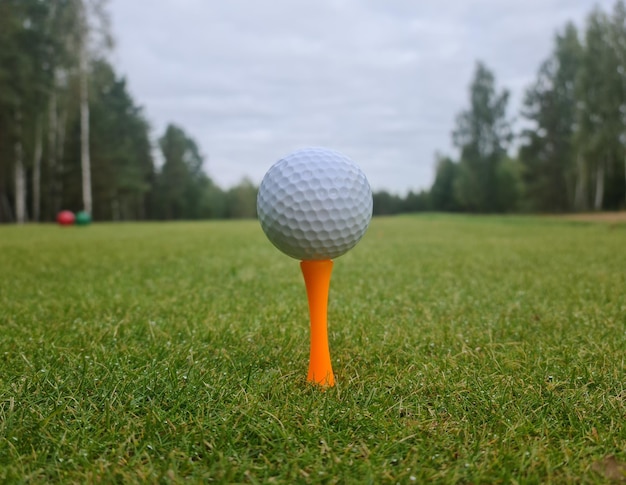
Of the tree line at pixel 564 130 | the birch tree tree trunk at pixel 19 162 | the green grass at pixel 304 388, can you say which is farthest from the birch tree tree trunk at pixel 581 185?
the birch tree tree trunk at pixel 19 162

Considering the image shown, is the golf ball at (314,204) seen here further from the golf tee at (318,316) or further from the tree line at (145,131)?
the tree line at (145,131)

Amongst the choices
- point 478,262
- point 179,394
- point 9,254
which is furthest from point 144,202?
point 179,394

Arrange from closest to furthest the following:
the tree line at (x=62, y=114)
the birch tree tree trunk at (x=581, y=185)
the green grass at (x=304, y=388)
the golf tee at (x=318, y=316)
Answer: the green grass at (x=304, y=388) → the golf tee at (x=318, y=316) → the tree line at (x=62, y=114) → the birch tree tree trunk at (x=581, y=185)

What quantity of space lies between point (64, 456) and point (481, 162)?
38407 mm

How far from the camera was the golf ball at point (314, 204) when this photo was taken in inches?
71.1

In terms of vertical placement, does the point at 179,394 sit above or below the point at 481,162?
below

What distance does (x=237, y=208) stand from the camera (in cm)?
6712

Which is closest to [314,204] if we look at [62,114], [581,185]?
[62,114]

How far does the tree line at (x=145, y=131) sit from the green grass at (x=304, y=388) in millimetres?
20210

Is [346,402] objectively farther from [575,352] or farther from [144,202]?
[144,202]

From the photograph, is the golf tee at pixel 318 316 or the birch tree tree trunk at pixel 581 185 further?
the birch tree tree trunk at pixel 581 185

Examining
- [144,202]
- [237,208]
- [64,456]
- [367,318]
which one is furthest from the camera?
[237,208]

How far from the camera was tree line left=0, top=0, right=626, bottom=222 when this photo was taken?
2073 cm

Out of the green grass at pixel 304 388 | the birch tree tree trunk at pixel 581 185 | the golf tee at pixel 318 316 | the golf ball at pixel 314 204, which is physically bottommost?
the green grass at pixel 304 388
